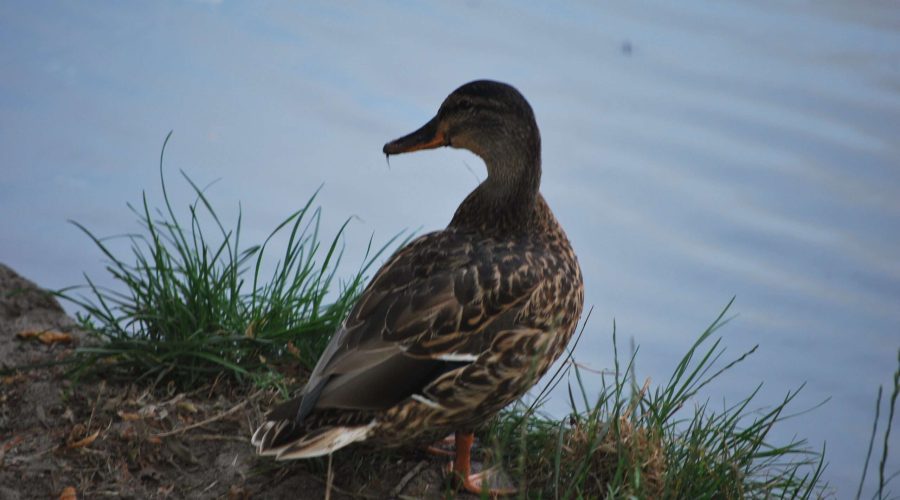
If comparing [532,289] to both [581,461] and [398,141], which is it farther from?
[398,141]

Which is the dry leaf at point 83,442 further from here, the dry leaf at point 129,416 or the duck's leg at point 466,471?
the duck's leg at point 466,471

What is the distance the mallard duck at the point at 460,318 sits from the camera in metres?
4.18

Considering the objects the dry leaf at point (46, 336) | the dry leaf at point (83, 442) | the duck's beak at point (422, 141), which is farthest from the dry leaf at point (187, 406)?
the duck's beak at point (422, 141)

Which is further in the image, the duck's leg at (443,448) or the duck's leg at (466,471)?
the duck's leg at (443,448)

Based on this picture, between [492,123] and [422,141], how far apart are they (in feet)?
1.24

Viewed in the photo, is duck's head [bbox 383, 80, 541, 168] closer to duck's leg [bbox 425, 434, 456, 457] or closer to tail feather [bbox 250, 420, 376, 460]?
duck's leg [bbox 425, 434, 456, 457]

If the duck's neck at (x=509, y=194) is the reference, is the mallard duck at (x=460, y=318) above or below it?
below

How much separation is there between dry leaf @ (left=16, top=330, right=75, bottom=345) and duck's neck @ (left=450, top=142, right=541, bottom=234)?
8.45 feet

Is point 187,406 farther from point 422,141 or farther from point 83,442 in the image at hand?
point 422,141

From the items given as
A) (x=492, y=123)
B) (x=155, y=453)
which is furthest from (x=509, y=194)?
(x=155, y=453)

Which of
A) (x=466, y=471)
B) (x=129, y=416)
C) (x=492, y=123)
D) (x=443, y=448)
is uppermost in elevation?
(x=492, y=123)

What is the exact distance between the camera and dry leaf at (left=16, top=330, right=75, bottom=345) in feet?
20.0

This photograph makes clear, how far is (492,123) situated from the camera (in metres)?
5.02

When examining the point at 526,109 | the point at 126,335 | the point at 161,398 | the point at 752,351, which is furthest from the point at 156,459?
the point at 752,351
